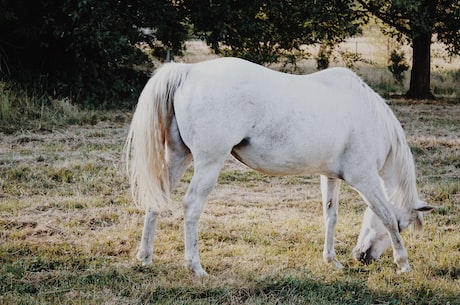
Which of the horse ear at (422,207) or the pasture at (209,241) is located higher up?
the horse ear at (422,207)

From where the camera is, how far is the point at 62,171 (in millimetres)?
6652

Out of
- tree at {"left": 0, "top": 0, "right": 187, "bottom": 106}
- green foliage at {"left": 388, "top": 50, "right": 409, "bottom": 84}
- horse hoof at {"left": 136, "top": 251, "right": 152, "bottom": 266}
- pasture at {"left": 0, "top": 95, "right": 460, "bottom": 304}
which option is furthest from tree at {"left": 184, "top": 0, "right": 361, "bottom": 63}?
horse hoof at {"left": 136, "top": 251, "right": 152, "bottom": 266}

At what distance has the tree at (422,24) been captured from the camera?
48.2 ft

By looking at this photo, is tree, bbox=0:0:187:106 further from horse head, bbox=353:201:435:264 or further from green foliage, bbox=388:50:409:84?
green foliage, bbox=388:50:409:84

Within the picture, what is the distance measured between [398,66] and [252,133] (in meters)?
16.1

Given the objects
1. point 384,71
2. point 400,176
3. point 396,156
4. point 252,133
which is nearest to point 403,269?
point 400,176

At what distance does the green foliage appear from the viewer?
1878cm

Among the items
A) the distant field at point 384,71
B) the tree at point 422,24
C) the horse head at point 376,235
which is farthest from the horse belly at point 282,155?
the distant field at point 384,71

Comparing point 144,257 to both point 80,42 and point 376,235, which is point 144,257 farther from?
point 80,42

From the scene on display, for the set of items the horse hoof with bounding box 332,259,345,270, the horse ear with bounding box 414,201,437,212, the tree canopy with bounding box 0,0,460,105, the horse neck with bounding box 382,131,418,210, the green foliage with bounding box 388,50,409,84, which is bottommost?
the horse hoof with bounding box 332,259,345,270

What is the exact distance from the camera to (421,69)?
16469 millimetres

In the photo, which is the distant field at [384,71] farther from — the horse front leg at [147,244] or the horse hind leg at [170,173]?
the horse front leg at [147,244]

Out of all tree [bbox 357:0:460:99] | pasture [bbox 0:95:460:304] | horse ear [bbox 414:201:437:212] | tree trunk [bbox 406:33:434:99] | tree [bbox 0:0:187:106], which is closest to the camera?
pasture [bbox 0:95:460:304]

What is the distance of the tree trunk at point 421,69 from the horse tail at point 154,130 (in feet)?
44.7
